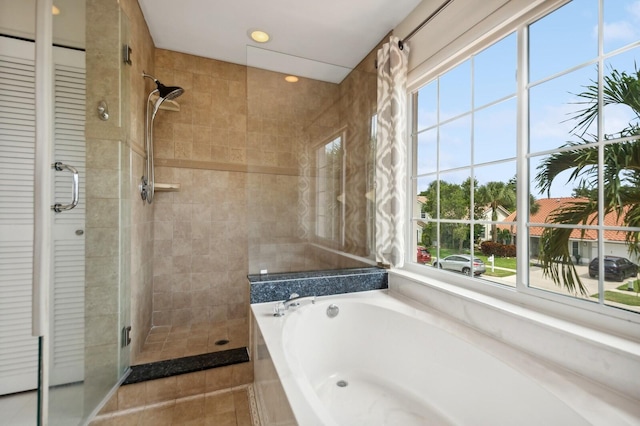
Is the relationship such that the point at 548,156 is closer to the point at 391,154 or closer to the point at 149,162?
the point at 391,154

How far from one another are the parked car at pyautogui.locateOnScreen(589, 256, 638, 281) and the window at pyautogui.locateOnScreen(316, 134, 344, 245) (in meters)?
1.51

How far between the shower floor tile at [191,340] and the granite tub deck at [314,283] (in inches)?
26.4

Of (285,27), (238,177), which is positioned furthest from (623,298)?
(238,177)

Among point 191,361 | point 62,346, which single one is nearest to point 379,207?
point 191,361

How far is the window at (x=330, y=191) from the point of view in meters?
2.18

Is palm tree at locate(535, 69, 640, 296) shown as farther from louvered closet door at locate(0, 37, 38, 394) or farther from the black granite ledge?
louvered closet door at locate(0, 37, 38, 394)

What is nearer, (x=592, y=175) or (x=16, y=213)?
(x=592, y=175)

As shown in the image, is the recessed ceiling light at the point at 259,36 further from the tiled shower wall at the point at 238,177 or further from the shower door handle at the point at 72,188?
the shower door handle at the point at 72,188

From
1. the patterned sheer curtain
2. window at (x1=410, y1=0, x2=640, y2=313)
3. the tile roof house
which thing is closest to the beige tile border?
the patterned sheer curtain

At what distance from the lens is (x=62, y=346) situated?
1234mm

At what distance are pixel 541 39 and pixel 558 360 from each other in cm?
146

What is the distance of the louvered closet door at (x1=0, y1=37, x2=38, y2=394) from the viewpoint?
1.52 metres

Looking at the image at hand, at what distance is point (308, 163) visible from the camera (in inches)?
84.6

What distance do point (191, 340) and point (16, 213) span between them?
1424 mm
